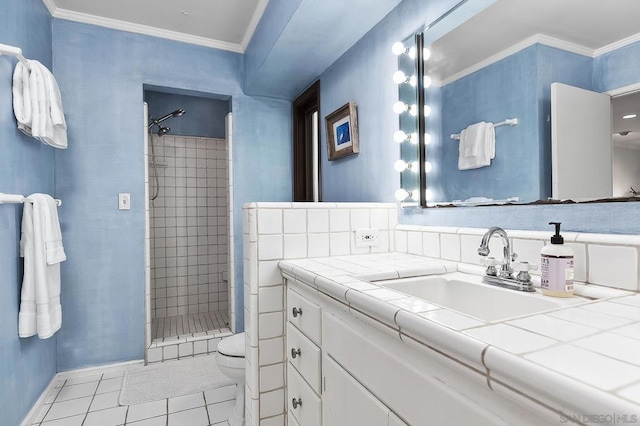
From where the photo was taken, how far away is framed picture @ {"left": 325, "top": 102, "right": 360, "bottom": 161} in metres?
1.97

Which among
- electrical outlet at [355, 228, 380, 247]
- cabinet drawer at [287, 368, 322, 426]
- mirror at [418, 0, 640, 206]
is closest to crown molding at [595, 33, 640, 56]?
mirror at [418, 0, 640, 206]

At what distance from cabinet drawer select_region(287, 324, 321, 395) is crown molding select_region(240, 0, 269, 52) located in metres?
1.93

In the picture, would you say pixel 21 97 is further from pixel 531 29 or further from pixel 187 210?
pixel 531 29

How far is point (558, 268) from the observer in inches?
31.9

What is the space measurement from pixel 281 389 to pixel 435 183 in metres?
1.06

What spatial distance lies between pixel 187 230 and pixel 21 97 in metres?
1.88

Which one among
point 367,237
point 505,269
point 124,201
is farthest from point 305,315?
point 124,201

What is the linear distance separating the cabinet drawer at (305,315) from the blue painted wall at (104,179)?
1.57 metres

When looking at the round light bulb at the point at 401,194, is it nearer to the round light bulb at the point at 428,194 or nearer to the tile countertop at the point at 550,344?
the round light bulb at the point at 428,194

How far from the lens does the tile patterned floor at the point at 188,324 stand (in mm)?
2748

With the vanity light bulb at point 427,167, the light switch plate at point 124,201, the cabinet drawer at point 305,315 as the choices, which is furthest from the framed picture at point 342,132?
the light switch plate at point 124,201

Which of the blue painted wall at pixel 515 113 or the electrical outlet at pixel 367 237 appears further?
the electrical outlet at pixel 367 237

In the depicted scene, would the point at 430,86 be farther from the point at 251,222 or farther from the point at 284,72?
the point at 284,72

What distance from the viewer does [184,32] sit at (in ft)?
8.24
